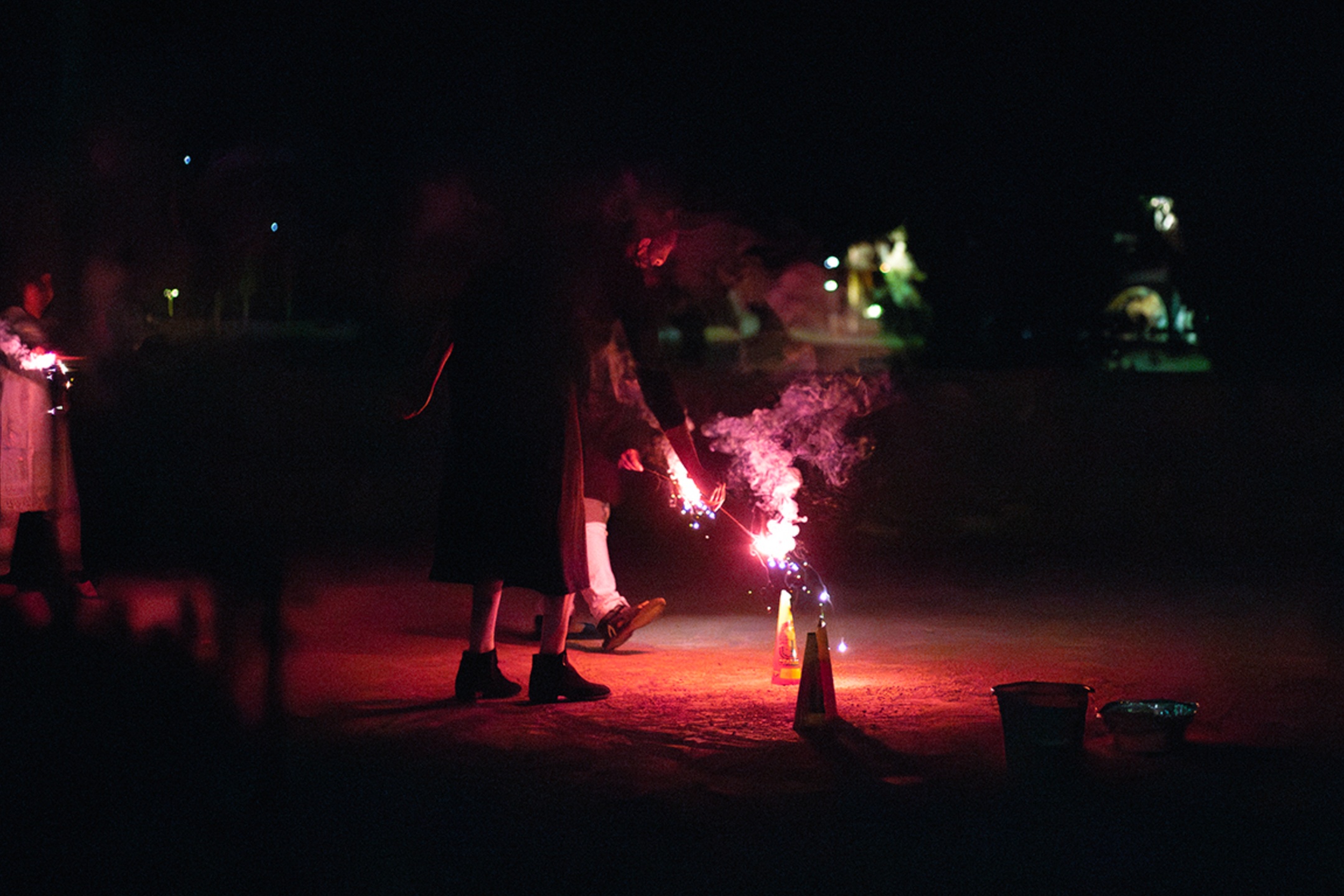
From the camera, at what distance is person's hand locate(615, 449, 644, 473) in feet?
25.1

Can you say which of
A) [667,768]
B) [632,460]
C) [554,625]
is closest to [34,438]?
[632,460]

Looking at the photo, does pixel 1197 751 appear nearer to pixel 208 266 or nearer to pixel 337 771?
pixel 337 771

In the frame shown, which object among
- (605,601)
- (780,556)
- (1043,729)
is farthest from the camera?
(605,601)

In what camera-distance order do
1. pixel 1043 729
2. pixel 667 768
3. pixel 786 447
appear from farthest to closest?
1. pixel 786 447
2. pixel 667 768
3. pixel 1043 729

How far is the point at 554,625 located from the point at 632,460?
1566mm

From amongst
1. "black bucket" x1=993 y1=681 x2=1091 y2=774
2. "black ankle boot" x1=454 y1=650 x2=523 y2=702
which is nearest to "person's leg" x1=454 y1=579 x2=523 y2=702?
"black ankle boot" x1=454 y1=650 x2=523 y2=702

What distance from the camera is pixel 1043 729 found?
4859mm

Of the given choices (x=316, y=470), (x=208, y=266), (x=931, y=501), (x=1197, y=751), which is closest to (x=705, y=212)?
(x=931, y=501)

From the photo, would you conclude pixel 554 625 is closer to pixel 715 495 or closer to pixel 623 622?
pixel 715 495

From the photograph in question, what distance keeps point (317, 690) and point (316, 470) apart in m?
14.2

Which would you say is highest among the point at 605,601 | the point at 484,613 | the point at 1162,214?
the point at 1162,214

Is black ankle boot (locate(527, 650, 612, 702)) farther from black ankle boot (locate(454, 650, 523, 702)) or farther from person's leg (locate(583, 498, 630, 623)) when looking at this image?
person's leg (locate(583, 498, 630, 623))

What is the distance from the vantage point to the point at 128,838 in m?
4.33

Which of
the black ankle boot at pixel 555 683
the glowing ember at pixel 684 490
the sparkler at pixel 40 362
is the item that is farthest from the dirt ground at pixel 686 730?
the sparkler at pixel 40 362
